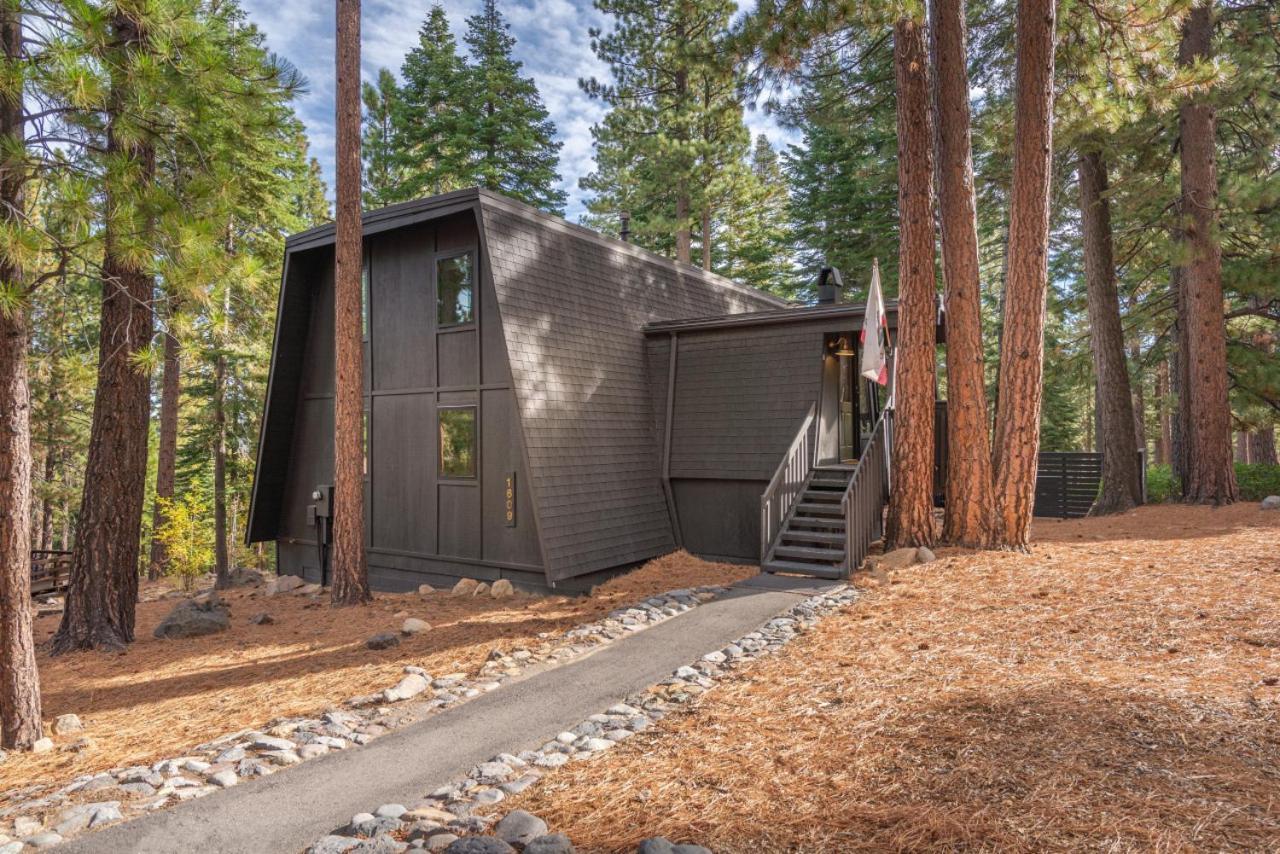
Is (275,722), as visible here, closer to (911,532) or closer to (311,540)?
(911,532)

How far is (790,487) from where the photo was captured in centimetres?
905

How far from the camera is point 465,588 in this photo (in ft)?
30.1

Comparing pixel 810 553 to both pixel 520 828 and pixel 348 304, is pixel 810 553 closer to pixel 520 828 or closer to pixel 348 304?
pixel 520 828

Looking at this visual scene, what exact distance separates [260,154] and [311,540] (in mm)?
6260

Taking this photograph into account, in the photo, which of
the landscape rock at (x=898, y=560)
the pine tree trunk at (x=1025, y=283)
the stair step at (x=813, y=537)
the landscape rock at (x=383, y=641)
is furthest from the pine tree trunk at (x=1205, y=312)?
the landscape rock at (x=383, y=641)

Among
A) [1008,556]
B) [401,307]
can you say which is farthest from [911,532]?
[401,307]

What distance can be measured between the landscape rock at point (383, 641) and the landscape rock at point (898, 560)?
16.4 ft

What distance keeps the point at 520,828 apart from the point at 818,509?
653 centimetres

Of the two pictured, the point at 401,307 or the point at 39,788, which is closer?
the point at 39,788

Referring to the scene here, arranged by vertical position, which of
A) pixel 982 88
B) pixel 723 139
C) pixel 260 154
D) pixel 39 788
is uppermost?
pixel 723 139


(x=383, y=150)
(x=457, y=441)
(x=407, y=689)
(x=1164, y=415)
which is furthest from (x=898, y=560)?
(x=1164, y=415)

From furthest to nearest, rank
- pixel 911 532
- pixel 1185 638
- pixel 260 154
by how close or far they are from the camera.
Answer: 1. pixel 911 532
2. pixel 260 154
3. pixel 1185 638

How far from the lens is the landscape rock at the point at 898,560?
24.9 ft

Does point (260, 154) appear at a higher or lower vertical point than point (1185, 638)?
higher
